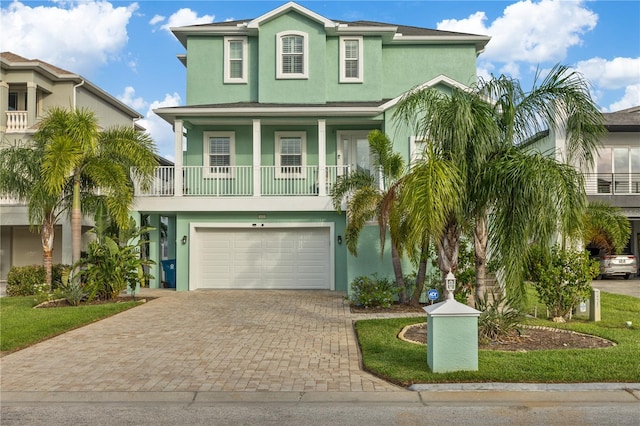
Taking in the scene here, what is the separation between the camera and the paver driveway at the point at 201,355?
7473 mm

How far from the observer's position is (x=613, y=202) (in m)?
23.8

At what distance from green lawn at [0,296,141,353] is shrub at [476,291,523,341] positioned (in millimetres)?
7767

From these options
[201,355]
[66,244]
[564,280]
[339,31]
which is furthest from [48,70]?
[564,280]

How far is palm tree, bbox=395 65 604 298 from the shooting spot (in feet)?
29.6

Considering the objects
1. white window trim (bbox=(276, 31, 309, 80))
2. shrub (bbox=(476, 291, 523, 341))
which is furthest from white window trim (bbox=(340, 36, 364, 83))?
shrub (bbox=(476, 291, 523, 341))

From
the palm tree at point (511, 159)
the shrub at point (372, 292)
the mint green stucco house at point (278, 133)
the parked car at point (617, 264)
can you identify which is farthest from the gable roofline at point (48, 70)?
the parked car at point (617, 264)

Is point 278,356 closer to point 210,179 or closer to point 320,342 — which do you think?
point 320,342

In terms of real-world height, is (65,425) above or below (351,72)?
below

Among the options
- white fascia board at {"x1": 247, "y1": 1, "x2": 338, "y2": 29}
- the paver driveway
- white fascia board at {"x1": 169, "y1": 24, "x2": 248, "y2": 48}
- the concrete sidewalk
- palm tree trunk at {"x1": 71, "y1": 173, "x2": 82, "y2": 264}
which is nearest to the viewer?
the concrete sidewalk

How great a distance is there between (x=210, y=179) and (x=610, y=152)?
1709 cm

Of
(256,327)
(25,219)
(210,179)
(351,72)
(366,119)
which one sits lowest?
(256,327)

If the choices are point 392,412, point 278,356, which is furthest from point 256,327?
point 392,412

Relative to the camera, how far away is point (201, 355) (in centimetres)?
908

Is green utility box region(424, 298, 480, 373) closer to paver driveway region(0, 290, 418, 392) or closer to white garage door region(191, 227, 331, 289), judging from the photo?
paver driveway region(0, 290, 418, 392)
